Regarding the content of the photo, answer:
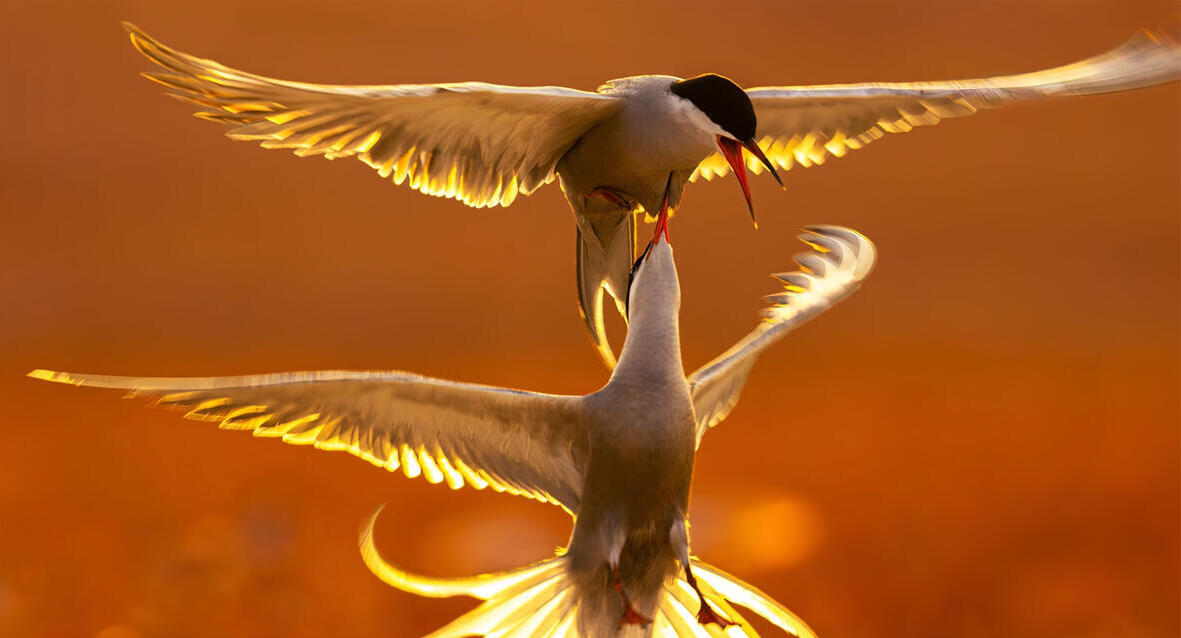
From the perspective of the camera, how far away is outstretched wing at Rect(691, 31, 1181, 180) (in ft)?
4.36

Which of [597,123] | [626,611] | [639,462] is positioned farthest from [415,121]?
[626,611]

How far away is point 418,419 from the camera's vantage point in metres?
1.17

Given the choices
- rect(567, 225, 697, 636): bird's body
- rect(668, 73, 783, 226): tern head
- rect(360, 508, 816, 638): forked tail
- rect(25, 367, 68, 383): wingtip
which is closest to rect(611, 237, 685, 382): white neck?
rect(567, 225, 697, 636): bird's body

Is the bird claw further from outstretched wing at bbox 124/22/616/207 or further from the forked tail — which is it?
outstretched wing at bbox 124/22/616/207

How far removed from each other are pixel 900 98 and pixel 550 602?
2.29ft

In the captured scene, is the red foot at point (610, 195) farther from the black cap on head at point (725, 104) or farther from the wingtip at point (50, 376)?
the wingtip at point (50, 376)

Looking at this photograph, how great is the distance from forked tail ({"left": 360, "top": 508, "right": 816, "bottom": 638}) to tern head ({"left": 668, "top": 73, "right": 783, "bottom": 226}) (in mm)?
392

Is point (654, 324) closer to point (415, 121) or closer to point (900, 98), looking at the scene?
point (415, 121)

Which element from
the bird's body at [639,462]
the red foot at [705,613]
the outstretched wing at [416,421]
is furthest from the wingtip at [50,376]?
the red foot at [705,613]

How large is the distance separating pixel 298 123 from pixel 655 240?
1.17ft

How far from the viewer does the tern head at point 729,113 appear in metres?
1.14

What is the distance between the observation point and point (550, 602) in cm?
118

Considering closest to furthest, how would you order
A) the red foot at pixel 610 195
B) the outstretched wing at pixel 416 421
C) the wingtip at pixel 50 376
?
the wingtip at pixel 50 376, the outstretched wing at pixel 416 421, the red foot at pixel 610 195

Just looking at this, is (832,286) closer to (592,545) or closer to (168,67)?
(592,545)
